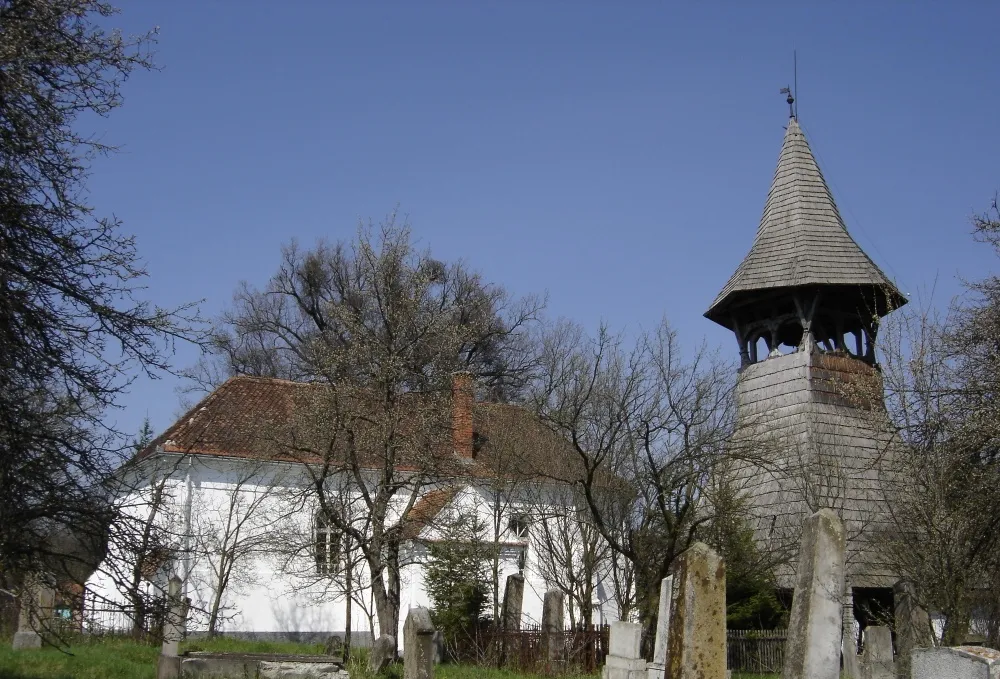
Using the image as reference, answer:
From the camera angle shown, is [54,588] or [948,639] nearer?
[54,588]

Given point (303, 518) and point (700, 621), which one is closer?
point (700, 621)

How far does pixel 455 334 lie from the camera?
1920cm

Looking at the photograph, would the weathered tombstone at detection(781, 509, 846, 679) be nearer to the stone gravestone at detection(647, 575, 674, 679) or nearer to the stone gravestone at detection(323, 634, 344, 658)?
the stone gravestone at detection(647, 575, 674, 679)

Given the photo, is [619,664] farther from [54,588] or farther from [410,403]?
[54,588]

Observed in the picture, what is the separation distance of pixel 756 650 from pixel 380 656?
11056 mm

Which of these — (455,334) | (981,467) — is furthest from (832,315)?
(981,467)

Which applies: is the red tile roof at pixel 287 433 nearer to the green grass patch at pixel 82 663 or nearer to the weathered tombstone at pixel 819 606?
the green grass patch at pixel 82 663

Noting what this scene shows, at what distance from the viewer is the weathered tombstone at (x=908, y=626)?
16.6 m

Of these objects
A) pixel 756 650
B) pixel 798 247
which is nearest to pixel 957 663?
pixel 756 650

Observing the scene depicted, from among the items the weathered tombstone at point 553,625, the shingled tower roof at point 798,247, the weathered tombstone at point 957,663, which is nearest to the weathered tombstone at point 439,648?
the weathered tombstone at point 553,625

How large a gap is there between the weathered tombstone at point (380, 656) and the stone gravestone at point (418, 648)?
264cm

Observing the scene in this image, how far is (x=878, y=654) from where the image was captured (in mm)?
16984

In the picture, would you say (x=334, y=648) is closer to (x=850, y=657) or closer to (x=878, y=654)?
(x=850, y=657)

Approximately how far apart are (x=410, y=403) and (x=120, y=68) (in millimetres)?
9574
